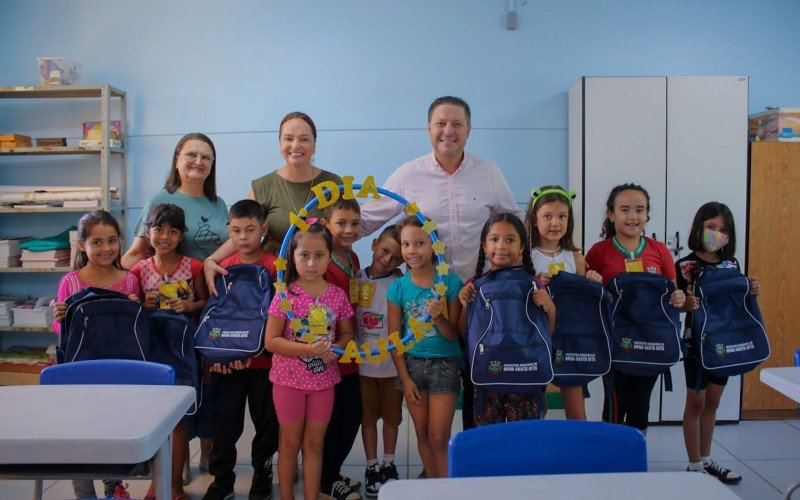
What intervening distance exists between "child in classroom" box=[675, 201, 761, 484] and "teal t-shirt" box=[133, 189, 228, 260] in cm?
228

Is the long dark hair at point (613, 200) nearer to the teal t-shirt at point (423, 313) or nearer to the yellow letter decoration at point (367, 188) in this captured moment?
the teal t-shirt at point (423, 313)

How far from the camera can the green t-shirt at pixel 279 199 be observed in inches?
105

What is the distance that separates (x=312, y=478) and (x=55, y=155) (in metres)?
3.51

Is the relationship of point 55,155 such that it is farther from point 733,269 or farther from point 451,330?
point 733,269

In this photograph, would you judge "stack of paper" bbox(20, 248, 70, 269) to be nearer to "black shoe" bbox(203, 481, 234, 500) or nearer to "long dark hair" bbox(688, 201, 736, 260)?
"black shoe" bbox(203, 481, 234, 500)

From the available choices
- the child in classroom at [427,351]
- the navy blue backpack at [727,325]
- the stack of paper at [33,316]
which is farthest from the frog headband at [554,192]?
the stack of paper at [33,316]

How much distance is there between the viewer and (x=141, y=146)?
425cm

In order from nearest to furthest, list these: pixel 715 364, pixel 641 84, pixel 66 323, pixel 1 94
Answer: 1. pixel 66 323
2. pixel 715 364
3. pixel 641 84
4. pixel 1 94

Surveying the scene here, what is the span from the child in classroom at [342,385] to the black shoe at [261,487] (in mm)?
258

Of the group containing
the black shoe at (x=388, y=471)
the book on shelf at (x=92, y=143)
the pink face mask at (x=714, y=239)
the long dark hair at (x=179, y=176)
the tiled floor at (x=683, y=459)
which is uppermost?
the book on shelf at (x=92, y=143)

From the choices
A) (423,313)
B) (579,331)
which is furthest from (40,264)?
(579,331)

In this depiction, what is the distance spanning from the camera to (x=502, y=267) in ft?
7.45

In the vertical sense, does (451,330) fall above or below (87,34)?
below

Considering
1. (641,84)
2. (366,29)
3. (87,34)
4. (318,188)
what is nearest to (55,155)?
(87,34)
